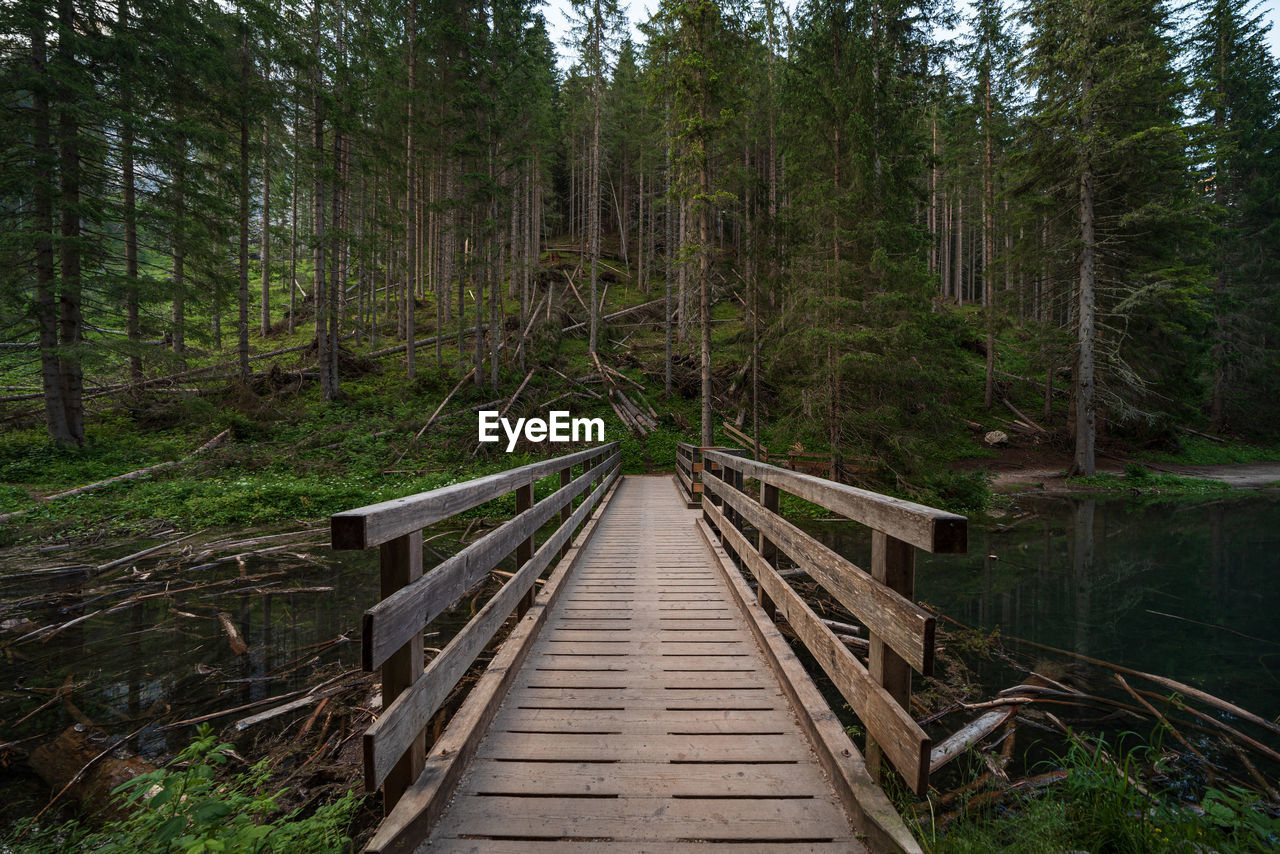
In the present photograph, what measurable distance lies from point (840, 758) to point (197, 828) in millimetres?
2874

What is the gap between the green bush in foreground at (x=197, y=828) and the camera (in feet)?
5.80

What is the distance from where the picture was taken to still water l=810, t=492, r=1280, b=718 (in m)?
5.12

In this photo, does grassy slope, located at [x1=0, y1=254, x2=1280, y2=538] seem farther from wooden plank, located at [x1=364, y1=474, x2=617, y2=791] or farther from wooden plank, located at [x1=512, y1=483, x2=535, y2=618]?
wooden plank, located at [x1=364, y1=474, x2=617, y2=791]

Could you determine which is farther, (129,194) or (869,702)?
(129,194)

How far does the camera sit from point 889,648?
1941 mm

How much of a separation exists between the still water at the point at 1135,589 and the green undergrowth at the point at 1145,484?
2858mm

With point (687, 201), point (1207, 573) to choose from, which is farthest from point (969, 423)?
point (687, 201)

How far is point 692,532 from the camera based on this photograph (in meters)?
7.76

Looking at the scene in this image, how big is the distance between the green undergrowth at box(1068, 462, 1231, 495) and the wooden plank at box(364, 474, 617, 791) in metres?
19.3

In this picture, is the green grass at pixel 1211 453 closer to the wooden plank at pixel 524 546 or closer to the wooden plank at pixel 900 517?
the wooden plank at pixel 900 517

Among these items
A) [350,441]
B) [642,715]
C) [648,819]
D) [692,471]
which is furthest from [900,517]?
[350,441]

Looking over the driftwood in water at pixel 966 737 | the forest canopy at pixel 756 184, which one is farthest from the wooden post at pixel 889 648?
the forest canopy at pixel 756 184

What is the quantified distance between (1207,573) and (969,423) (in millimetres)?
13608

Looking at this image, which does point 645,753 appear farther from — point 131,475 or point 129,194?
point 129,194
